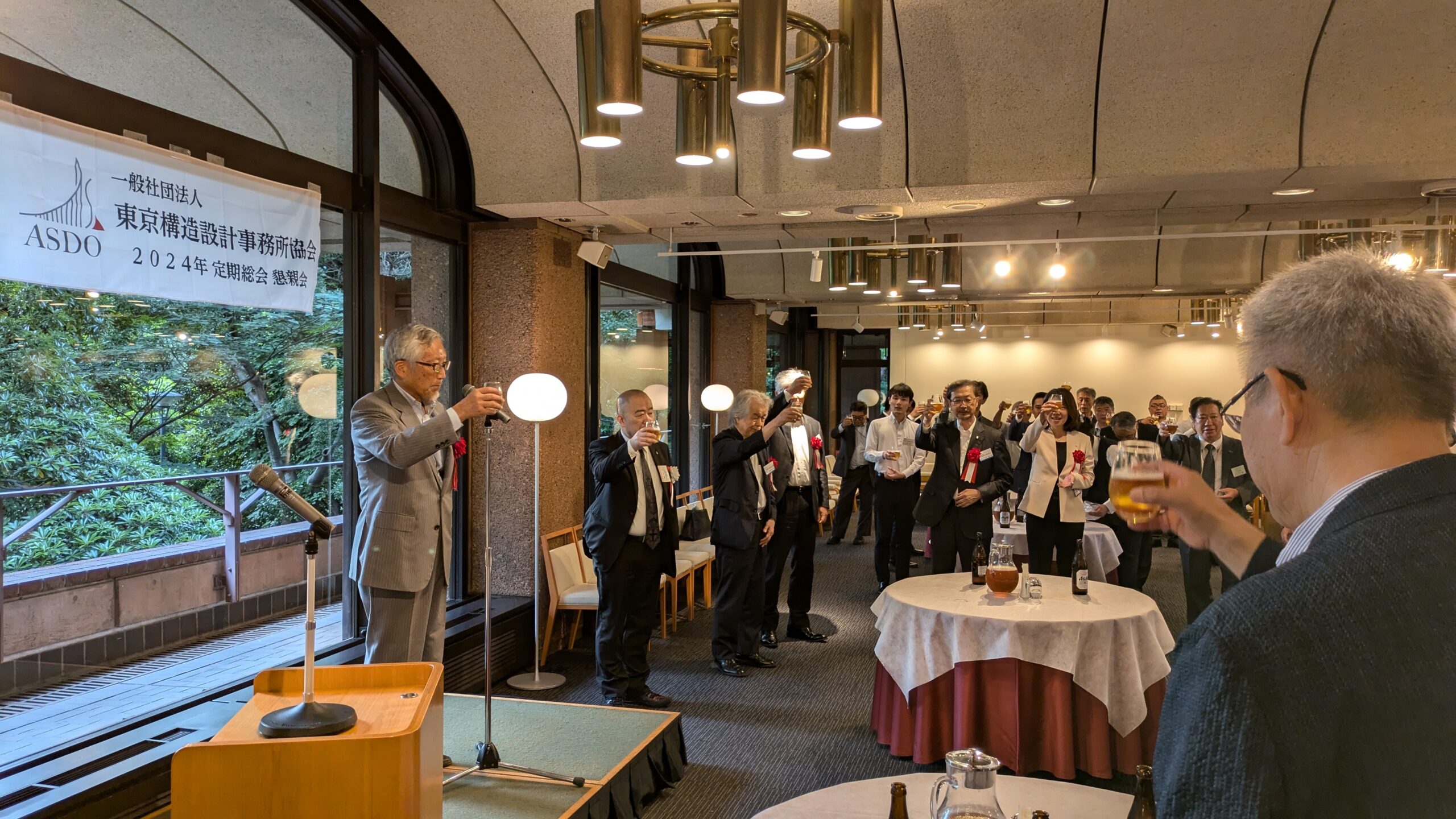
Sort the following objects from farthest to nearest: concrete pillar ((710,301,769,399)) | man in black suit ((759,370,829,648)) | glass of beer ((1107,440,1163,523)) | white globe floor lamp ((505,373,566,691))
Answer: concrete pillar ((710,301,769,399)), man in black suit ((759,370,829,648)), white globe floor lamp ((505,373,566,691)), glass of beer ((1107,440,1163,523))

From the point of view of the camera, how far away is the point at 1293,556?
97 cm

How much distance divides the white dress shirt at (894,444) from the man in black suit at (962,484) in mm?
650

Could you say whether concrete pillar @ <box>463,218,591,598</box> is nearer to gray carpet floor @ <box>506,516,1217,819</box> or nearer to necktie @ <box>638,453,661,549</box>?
gray carpet floor @ <box>506,516,1217,819</box>

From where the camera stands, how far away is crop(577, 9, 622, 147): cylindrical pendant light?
7.82ft

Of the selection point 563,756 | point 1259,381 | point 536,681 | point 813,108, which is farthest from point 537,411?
point 1259,381

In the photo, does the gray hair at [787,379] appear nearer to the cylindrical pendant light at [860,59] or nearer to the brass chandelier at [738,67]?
the brass chandelier at [738,67]

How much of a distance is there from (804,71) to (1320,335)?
64.7 inches

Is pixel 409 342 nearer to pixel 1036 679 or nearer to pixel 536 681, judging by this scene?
pixel 536 681

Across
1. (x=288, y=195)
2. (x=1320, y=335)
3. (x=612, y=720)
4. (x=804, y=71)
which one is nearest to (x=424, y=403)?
(x=288, y=195)

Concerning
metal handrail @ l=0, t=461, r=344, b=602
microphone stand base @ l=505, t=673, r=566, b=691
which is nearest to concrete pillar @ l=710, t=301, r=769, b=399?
microphone stand base @ l=505, t=673, r=566, b=691

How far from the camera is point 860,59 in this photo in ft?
7.36

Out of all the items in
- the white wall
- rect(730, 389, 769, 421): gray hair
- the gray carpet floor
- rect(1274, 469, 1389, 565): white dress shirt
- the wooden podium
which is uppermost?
the white wall

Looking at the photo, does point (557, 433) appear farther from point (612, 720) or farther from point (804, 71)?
point (804, 71)

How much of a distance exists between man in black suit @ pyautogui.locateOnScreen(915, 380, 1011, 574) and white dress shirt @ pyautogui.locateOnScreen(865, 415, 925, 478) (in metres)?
0.65
